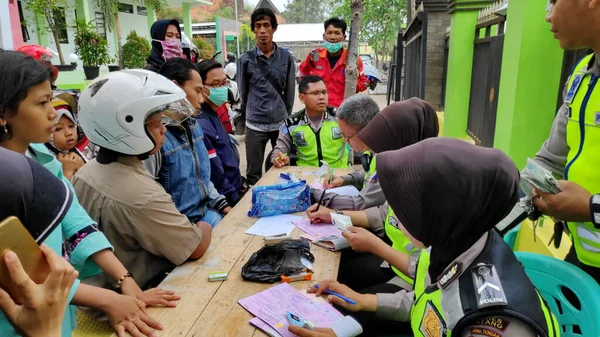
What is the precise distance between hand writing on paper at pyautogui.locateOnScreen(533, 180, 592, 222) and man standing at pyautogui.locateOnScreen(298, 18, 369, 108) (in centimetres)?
394

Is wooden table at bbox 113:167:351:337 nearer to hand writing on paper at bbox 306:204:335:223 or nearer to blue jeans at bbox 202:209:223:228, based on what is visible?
hand writing on paper at bbox 306:204:335:223

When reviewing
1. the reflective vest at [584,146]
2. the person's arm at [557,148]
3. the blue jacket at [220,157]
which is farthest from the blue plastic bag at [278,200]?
the reflective vest at [584,146]

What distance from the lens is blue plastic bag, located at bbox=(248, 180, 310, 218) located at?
252 centimetres

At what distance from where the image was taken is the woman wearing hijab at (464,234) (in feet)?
3.55

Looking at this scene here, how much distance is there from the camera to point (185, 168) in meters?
2.54

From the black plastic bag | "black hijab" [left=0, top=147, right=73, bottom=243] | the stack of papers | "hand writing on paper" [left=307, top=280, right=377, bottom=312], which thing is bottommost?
"hand writing on paper" [left=307, top=280, right=377, bottom=312]

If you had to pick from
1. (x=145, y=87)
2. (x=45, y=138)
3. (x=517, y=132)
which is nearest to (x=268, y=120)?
(x=517, y=132)

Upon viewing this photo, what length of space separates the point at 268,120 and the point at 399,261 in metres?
2.89

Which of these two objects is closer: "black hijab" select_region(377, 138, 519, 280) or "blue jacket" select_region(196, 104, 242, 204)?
"black hijab" select_region(377, 138, 519, 280)

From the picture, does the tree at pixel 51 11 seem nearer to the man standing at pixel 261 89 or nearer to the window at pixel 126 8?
the window at pixel 126 8

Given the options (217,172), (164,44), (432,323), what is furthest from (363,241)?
(164,44)

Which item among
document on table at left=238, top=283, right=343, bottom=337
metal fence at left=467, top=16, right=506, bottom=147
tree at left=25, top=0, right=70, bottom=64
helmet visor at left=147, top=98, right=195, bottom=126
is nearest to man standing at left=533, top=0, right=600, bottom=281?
document on table at left=238, top=283, right=343, bottom=337

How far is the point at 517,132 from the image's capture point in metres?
3.04

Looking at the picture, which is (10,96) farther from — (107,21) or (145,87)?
(107,21)
